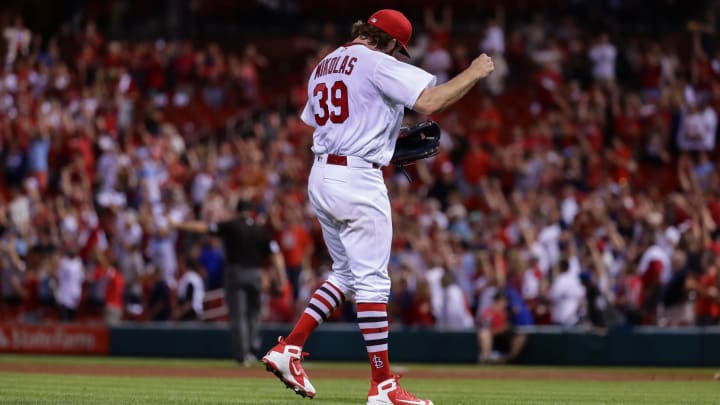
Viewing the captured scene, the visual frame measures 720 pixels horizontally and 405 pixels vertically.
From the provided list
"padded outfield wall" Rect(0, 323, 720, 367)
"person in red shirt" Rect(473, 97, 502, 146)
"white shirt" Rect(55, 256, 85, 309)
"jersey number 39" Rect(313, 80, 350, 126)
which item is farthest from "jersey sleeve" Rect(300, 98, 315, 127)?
"person in red shirt" Rect(473, 97, 502, 146)

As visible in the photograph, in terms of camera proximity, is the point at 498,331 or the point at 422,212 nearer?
the point at 498,331

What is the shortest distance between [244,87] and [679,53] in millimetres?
9026

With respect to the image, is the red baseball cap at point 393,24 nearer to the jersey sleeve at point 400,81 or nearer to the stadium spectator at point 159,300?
the jersey sleeve at point 400,81

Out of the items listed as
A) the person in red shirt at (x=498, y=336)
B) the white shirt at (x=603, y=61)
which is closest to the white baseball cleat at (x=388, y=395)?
the person in red shirt at (x=498, y=336)

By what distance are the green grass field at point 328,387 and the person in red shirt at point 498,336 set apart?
5.04ft

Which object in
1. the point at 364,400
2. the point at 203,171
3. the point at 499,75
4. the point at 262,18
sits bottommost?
the point at 364,400

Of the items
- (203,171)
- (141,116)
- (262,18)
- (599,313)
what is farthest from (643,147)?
(262,18)

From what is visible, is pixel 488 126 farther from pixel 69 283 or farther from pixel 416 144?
pixel 416 144

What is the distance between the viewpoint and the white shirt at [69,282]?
20.9 meters

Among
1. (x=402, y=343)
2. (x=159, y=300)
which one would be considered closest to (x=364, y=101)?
(x=402, y=343)

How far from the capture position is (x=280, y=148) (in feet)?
77.6

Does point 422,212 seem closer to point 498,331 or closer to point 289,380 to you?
point 498,331

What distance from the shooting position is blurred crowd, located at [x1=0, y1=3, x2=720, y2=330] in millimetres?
18188

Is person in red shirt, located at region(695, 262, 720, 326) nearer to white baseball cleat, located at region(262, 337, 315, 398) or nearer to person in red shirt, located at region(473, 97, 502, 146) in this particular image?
person in red shirt, located at region(473, 97, 502, 146)
